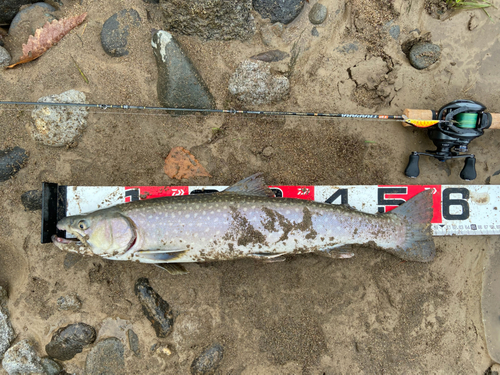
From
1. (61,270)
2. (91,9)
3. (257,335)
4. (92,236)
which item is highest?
(91,9)

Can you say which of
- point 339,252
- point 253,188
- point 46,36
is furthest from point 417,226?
point 46,36

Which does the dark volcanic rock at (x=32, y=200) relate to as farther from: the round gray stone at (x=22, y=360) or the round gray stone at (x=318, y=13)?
the round gray stone at (x=318, y=13)

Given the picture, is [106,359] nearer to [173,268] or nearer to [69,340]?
[69,340]

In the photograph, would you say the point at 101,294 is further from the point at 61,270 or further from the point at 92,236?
the point at 92,236

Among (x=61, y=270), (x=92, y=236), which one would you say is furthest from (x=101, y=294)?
(x=92, y=236)

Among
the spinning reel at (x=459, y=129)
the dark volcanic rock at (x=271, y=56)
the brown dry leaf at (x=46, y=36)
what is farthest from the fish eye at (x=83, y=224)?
the spinning reel at (x=459, y=129)
